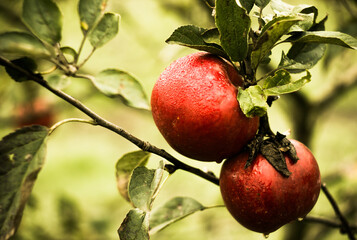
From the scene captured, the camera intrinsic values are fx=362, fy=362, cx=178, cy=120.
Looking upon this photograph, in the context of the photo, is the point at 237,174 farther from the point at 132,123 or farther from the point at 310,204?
the point at 132,123

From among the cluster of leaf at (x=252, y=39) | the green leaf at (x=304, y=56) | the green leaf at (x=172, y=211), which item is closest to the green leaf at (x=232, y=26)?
the cluster of leaf at (x=252, y=39)

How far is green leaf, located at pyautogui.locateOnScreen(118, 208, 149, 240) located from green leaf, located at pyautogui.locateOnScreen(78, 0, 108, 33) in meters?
0.29

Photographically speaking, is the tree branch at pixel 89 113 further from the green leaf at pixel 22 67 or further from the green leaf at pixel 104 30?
the green leaf at pixel 104 30

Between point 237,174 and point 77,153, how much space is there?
221 cm

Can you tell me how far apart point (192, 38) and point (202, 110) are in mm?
103

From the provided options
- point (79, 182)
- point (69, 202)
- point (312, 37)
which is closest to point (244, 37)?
point (312, 37)

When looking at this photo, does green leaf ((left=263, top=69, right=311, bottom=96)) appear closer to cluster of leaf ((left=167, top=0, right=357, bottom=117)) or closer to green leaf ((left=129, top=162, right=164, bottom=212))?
cluster of leaf ((left=167, top=0, right=357, bottom=117))

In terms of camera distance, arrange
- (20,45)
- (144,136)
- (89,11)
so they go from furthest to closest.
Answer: (144,136), (89,11), (20,45)

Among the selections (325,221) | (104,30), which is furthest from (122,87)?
(325,221)

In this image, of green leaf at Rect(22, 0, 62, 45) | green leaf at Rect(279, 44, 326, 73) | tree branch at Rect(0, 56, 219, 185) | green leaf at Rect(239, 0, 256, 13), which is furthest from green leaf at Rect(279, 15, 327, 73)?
green leaf at Rect(22, 0, 62, 45)

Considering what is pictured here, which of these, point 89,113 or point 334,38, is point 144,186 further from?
point 334,38

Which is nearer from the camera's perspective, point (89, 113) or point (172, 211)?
point (89, 113)

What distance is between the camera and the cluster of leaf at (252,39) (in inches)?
18.0

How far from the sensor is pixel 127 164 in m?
0.62
